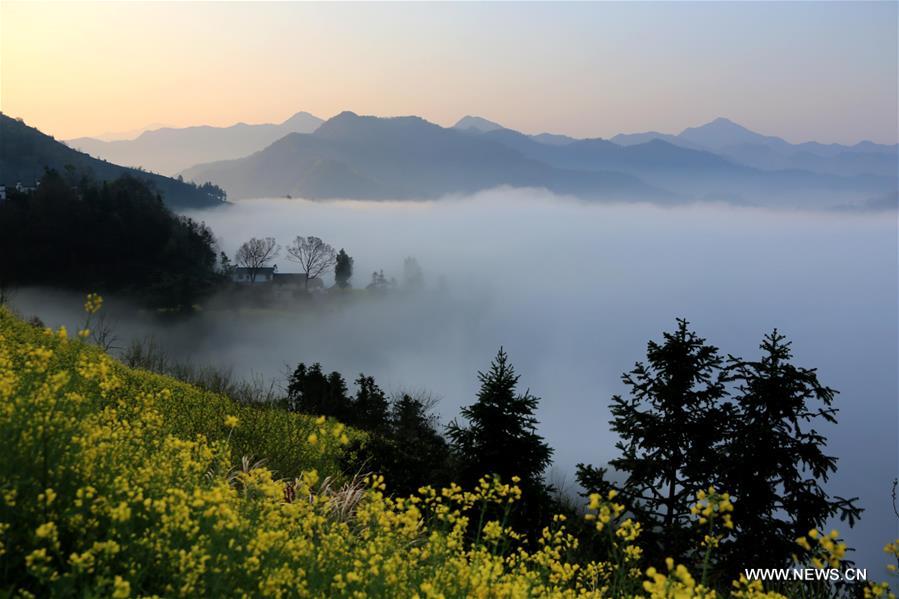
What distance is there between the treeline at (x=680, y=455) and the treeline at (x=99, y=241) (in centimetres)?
8700

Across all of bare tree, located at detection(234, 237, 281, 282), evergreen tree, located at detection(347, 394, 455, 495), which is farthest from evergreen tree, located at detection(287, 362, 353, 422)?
bare tree, located at detection(234, 237, 281, 282)

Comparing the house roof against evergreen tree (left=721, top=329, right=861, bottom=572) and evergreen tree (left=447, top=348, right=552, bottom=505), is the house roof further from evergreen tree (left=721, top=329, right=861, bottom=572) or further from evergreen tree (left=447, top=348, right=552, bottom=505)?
evergreen tree (left=721, top=329, right=861, bottom=572)

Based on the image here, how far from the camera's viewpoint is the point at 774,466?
16438 mm

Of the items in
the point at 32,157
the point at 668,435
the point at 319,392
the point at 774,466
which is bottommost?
the point at 319,392

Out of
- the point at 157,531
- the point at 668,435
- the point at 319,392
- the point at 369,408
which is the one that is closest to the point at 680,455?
the point at 668,435

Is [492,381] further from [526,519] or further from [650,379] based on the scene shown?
[650,379]

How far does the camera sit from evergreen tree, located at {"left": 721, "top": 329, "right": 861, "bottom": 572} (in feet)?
51.4

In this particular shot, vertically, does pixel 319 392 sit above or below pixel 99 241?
below

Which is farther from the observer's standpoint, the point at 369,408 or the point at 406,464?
the point at 369,408

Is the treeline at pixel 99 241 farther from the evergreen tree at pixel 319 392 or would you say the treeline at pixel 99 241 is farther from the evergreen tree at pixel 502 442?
the evergreen tree at pixel 502 442

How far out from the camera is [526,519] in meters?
13.4

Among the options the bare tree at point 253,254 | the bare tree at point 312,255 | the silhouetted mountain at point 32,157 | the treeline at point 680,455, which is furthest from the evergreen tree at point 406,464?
the silhouetted mountain at point 32,157

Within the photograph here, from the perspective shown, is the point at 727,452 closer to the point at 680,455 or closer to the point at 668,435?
the point at 680,455

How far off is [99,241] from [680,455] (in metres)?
93.7
